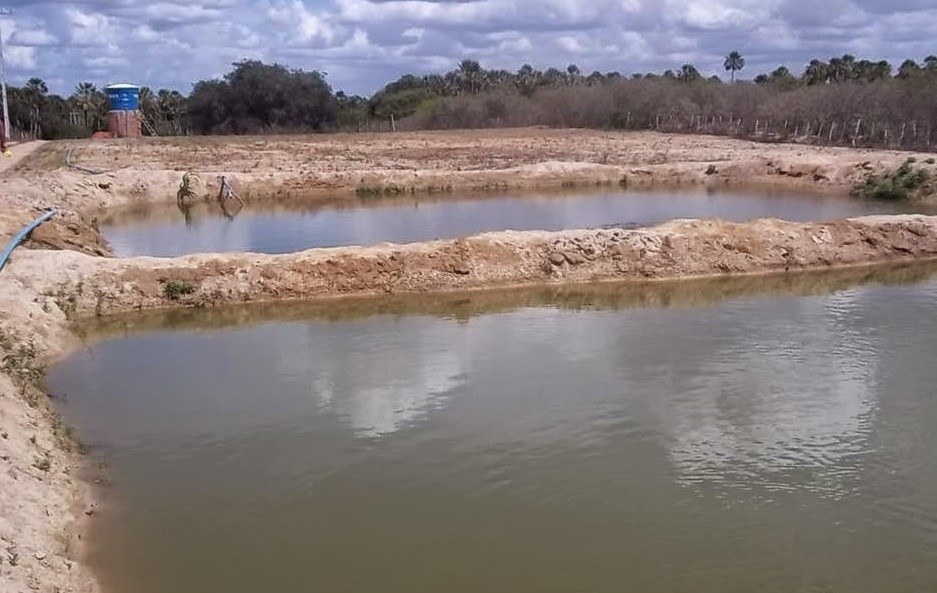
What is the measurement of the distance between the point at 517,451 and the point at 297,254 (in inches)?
372

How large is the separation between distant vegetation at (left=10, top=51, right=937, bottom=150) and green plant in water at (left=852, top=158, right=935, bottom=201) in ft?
43.7

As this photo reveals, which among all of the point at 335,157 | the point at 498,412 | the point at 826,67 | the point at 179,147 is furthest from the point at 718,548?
the point at 826,67

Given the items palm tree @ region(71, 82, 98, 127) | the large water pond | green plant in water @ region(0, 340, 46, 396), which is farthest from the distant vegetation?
green plant in water @ region(0, 340, 46, 396)

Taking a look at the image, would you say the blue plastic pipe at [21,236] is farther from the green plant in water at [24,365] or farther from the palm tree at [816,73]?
the palm tree at [816,73]

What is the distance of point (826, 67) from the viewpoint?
66562mm

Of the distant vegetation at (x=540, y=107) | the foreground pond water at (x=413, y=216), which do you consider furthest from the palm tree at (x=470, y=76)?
the foreground pond water at (x=413, y=216)

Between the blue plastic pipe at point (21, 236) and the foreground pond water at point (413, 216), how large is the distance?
5.50 feet

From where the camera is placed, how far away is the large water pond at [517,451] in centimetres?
716

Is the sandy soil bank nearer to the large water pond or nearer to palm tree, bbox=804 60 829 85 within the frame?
the large water pond

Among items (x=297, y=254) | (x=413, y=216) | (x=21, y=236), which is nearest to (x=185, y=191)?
(x=413, y=216)

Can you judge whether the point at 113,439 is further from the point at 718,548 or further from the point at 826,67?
the point at 826,67

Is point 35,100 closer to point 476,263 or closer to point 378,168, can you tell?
point 378,168

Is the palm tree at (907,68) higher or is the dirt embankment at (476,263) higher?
the palm tree at (907,68)

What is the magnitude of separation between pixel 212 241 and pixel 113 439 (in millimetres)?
12461
